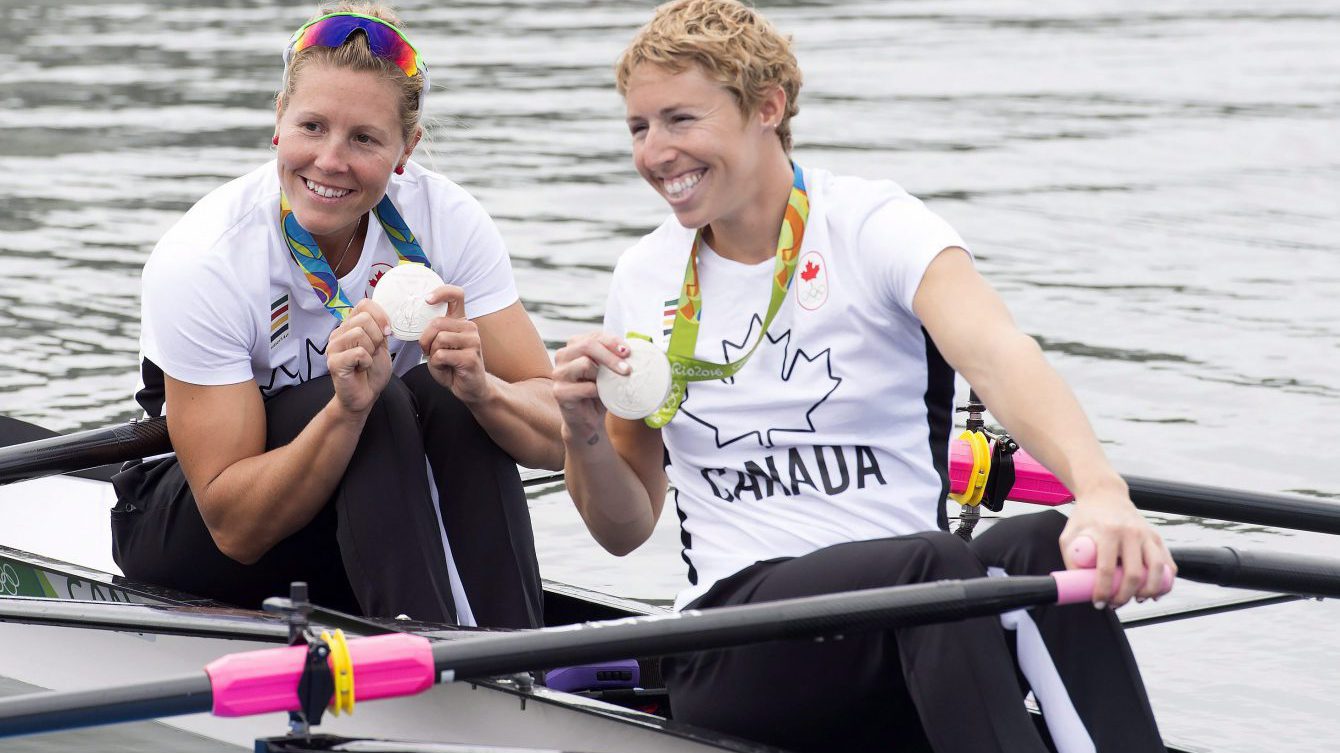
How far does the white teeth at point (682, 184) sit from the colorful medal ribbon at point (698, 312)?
155 millimetres

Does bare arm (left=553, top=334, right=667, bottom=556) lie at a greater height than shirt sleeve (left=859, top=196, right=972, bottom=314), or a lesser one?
lesser

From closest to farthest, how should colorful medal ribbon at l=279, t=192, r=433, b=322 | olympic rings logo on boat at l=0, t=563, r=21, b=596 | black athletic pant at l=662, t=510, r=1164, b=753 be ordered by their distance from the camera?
black athletic pant at l=662, t=510, r=1164, b=753 < colorful medal ribbon at l=279, t=192, r=433, b=322 < olympic rings logo on boat at l=0, t=563, r=21, b=596

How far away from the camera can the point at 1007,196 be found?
11.0 m

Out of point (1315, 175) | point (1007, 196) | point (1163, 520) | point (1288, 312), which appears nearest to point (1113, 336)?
point (1288, 312)

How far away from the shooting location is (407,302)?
3650 millimetres

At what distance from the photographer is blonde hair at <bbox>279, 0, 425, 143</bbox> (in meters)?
3.70

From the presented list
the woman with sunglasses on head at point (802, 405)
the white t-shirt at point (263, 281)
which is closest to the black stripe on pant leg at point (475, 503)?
the white t-shirt at point (263, 281)

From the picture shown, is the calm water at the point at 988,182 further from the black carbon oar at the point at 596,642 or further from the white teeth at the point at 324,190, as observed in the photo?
the white teeth at the point at 324,190

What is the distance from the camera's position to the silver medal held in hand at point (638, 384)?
322 cm

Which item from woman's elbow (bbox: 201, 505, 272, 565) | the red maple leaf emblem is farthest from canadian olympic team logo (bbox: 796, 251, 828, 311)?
woman's elbow (bbox: 201, 505, 272, 565)

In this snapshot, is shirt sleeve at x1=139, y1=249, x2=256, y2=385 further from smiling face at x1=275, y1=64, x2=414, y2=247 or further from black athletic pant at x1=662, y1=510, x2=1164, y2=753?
black athletic pant at x1=662, y1=510, x2=1164, y2=753

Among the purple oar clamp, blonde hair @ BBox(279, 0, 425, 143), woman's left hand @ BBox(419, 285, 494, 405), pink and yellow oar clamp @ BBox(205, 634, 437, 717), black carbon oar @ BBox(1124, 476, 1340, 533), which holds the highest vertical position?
blonde hair @ BBox(279, 0, 425, 143)

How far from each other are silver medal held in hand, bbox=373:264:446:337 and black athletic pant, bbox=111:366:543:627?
162mm

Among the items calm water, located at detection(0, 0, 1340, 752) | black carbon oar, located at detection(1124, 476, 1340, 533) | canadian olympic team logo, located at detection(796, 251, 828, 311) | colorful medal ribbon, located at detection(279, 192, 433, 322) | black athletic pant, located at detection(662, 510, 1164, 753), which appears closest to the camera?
black athletic pant, located at detection(662, 510, 1164, 753)
